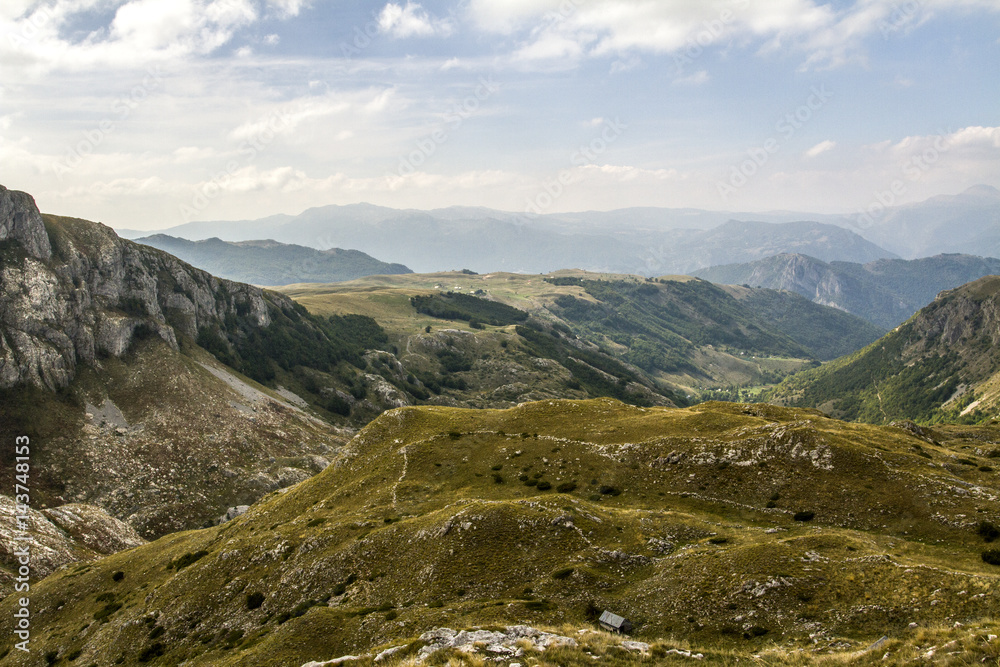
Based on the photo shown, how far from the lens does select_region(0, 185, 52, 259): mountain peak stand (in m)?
132

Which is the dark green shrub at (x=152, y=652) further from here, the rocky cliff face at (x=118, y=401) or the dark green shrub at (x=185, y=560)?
the rocky cliff face at (x=118, y=401)

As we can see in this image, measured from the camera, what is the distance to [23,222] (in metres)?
134

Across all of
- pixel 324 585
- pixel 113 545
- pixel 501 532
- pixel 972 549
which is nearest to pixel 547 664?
pixel 501 532

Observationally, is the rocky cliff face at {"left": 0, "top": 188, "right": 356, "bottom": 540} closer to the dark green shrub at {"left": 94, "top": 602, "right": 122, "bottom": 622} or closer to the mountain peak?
the mountain peak

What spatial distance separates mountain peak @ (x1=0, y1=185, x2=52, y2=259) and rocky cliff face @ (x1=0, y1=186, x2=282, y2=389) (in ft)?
0.63

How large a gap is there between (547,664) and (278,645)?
20860 millimetres

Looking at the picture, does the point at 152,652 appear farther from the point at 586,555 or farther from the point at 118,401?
the point at 118,401

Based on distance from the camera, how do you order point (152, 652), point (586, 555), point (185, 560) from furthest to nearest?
point (185, 560) → point (152, 652) → point (586, 555)

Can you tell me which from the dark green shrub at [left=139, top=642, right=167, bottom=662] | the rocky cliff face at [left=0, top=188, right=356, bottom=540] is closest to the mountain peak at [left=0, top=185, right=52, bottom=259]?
the rocky cliff face at [left=0, top=188, right=356, bottom=540]

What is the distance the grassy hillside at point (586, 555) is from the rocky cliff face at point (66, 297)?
267 feet

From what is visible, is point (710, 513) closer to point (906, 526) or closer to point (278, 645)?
point (906, 526)

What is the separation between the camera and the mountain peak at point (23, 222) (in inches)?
5182

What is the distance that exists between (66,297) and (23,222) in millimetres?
22172

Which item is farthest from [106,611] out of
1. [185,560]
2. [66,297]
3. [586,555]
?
[66,297]
